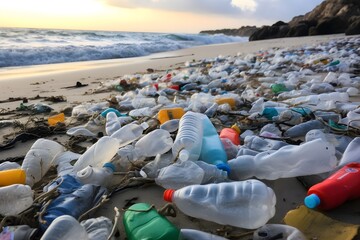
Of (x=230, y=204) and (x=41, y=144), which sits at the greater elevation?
(x=230, y=204)

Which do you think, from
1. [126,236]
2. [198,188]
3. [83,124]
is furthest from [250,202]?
[83,124]

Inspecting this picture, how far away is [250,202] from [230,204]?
0.07 metres

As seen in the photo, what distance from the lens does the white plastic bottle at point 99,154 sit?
1861 millimetres

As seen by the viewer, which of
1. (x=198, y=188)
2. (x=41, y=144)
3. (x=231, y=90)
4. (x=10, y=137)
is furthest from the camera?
(x=231, y=90)

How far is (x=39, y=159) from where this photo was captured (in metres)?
1.96

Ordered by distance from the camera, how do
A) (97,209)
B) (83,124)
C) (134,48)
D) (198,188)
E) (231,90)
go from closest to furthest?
(198,188) → (97,209) → (83,124) → (231,90) → (134,48)

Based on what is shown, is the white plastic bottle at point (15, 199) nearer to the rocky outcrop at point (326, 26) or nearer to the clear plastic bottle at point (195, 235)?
the clear plastic bottle at point (195, 235)

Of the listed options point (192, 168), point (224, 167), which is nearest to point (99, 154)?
point (192, 168)

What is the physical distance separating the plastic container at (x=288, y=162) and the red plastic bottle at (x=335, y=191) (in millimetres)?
184

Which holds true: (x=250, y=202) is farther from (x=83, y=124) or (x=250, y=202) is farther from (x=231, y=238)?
(x=83, y=124)

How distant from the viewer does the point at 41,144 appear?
2104 millimetres

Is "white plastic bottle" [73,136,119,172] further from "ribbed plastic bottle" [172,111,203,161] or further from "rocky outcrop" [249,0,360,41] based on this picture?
"rocky outcrop" [249,0,360,41]

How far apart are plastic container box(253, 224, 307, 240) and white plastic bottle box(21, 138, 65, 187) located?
1.20 metres

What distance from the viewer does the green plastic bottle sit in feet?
3.45
